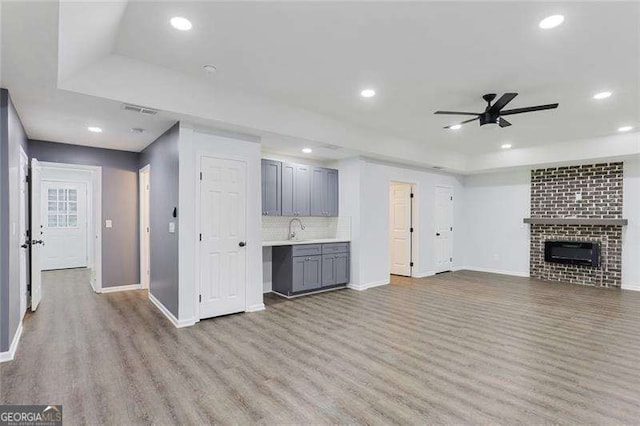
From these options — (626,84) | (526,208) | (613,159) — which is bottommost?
(526,208)

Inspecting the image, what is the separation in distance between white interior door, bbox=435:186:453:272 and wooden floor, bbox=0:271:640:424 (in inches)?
108

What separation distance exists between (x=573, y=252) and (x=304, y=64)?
665 centimetres

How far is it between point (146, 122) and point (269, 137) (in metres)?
1.50

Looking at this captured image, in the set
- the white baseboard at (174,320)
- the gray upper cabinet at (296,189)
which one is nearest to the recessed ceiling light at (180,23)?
the gray upper cabinet at (296,189)

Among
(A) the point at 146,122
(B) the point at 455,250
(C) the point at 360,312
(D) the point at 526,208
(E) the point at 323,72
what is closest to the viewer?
(E) the point at 323,72

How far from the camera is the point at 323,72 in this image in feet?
11.3

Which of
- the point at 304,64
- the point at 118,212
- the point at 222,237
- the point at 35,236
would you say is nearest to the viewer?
the point at 304,64

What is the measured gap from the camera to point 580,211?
6.75 meters

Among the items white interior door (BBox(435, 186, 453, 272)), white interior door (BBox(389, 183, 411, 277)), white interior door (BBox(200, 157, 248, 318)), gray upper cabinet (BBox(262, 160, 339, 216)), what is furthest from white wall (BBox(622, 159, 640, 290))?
white interior door (BBox(200, 157, 248, 318))

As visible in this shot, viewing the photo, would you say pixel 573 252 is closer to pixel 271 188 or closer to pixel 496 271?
pixel 496 271

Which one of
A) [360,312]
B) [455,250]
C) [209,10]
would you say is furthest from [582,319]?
[209,10]

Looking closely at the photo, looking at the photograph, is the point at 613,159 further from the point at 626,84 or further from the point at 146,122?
the point at 146,122

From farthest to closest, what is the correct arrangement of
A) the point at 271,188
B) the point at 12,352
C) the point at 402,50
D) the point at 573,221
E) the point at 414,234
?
the point at 414,234 < the point at 573,221 < the point at 271,188 < the point at 12,352 < the point at 402,50

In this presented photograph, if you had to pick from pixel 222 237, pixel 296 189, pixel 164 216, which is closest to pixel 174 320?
pixel 222 237
